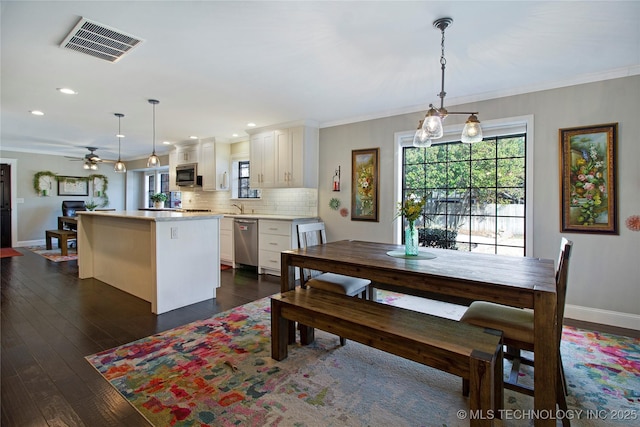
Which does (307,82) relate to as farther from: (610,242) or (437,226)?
(610,242)

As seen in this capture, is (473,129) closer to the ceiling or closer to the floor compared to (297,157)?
closer to the floor

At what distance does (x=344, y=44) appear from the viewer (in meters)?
2.47

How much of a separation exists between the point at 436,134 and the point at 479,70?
1.39 metres

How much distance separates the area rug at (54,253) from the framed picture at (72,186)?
162 centimetres

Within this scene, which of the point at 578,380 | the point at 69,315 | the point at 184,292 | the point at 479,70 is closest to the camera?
the point at 578,380

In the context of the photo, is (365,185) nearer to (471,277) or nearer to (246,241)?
(246,241)

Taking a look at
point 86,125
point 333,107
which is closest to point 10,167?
point 86,125

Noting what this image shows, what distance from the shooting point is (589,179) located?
3035 mm

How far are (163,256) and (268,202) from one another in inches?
108

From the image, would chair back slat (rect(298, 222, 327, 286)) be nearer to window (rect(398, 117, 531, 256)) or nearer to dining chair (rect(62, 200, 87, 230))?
window (rect(398, 117, 531, 256))

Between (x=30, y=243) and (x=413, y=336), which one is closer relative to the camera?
(x=413, y=336)

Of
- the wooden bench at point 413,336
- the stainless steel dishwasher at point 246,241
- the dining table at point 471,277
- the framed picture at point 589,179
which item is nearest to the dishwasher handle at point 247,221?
the stainless steel dishwasher at point 246,241

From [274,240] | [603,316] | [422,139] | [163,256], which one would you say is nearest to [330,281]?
[422,139]

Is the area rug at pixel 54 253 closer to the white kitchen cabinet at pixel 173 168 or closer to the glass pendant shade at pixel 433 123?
the white kitchen cabinet at pixel 173 168
